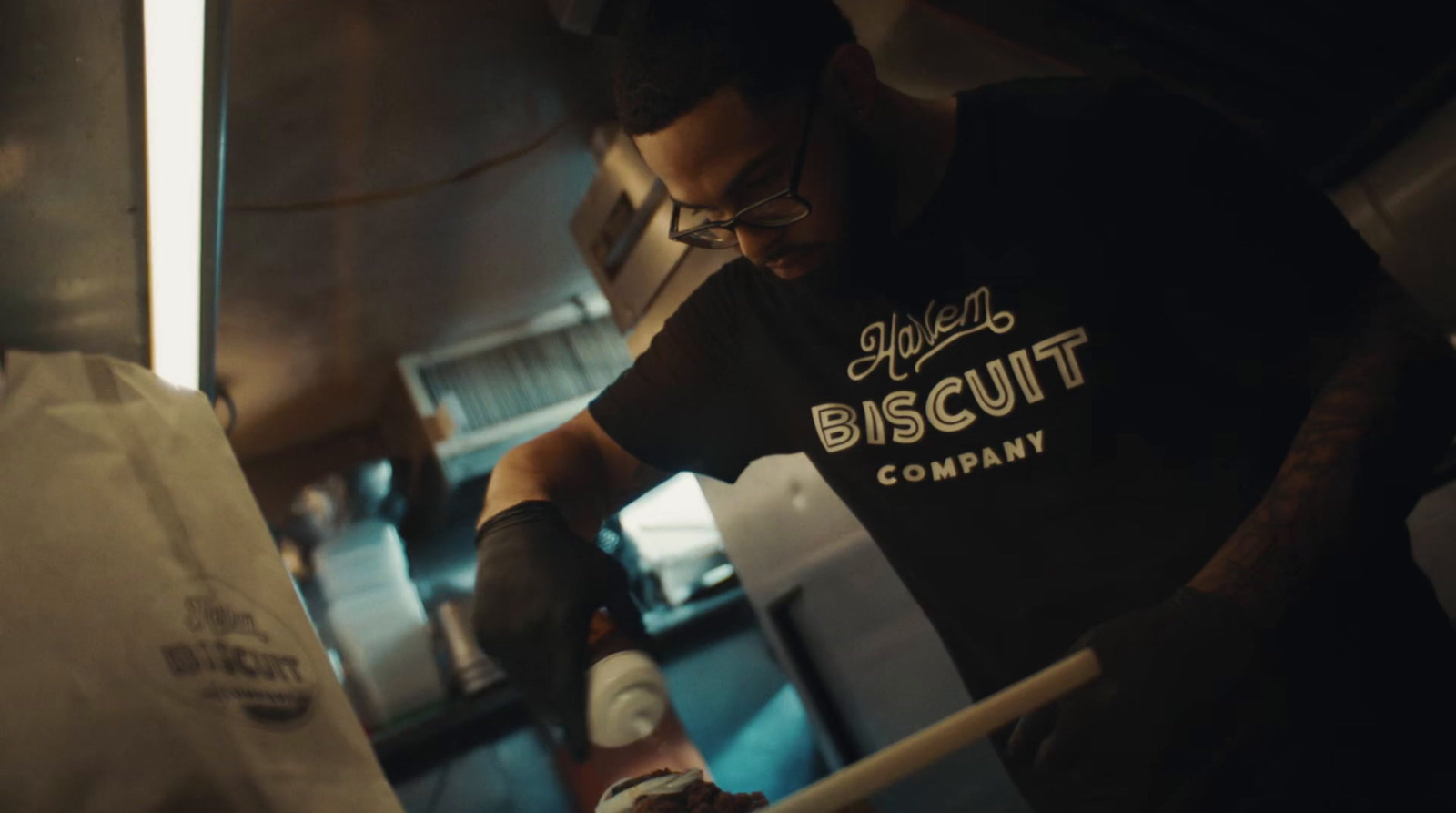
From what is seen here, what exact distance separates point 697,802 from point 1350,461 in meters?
0.62

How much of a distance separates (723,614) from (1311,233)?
199cm

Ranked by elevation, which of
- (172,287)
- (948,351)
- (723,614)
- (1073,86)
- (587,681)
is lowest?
(723,614)

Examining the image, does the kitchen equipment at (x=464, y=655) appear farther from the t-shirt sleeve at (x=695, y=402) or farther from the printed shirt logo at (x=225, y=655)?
the printed shirt logo at (x=225, y=655)

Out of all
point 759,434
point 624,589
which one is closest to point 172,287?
point 624,589

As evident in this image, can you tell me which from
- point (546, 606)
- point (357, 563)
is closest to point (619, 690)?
point (546, 606)

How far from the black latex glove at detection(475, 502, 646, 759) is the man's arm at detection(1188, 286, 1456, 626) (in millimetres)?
525

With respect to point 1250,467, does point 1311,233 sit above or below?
above

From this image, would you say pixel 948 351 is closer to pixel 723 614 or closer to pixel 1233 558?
pixel 1233 558

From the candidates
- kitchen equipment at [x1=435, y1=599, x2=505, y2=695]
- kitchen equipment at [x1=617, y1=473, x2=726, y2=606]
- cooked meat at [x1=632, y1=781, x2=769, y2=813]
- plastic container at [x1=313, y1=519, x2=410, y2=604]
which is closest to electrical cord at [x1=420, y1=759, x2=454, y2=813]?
kitchen equipment at [x1=435, y1=599, x2=505, y2=695]

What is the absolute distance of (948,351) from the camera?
99cm

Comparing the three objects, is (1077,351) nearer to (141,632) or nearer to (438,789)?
(141,632)

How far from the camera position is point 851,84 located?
1.01 meters

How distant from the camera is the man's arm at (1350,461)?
0.82m

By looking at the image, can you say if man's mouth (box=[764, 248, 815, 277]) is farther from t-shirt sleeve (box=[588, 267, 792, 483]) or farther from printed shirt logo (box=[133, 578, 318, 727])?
printed shirt logo (box=[133, 578, 318, 727])
